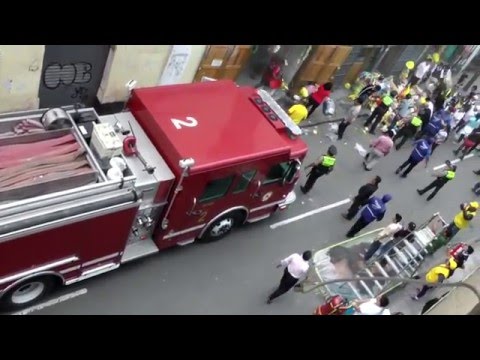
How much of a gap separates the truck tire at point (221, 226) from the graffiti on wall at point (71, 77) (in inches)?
190

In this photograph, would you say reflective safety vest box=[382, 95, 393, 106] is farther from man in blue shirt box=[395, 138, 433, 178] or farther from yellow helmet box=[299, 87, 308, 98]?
yellow helmet box=[299, 87, 308, 98]

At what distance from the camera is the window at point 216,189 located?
938 cm

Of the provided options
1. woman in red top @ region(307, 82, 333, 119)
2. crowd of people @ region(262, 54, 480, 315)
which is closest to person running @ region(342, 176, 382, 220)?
crowd of people @ region(262, 54, 480, 315)

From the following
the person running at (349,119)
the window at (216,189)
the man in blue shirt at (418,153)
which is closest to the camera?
the window at (216,189)

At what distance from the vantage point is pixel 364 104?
1795 centimetres

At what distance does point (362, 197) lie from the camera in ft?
40.8

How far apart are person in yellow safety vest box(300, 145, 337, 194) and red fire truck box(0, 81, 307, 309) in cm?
159

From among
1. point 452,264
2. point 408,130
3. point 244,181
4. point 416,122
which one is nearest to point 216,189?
point 244,181

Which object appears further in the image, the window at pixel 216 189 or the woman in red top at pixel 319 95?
the woman in red top at pixel 319 95

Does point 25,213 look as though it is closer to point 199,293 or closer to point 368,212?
point 199,293

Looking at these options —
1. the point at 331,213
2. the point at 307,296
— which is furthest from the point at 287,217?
the point at 307,296

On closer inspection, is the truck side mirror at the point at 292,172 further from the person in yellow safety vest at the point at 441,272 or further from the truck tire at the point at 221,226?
the person in yellow safety vest at the point at 441,272

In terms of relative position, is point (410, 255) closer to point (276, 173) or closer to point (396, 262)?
point (396, 262)

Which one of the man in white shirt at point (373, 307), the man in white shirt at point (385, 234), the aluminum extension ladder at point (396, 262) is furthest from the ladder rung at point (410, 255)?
the man in white shirt at point (373, 307)
